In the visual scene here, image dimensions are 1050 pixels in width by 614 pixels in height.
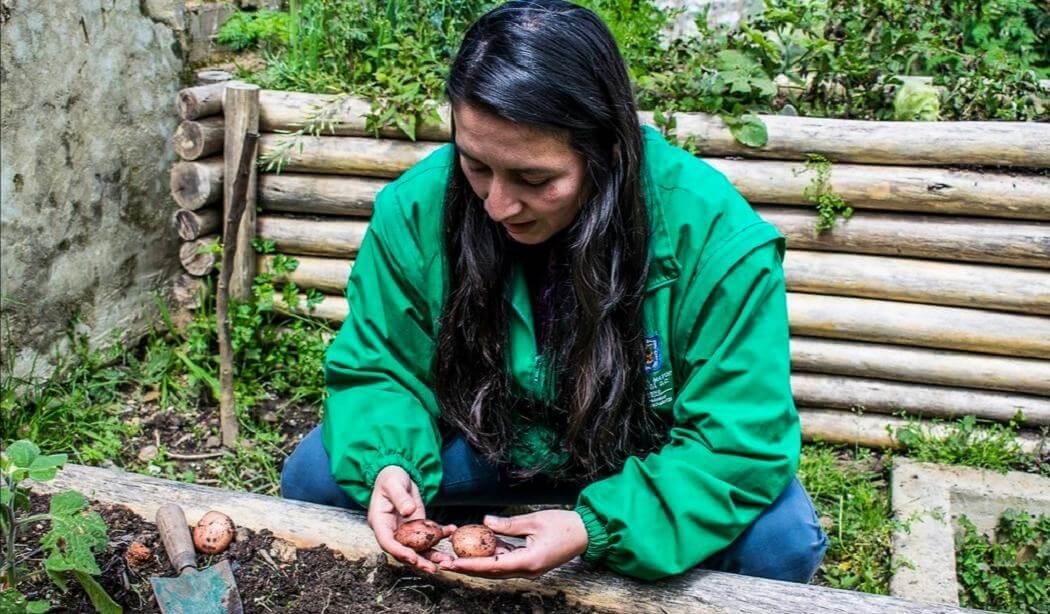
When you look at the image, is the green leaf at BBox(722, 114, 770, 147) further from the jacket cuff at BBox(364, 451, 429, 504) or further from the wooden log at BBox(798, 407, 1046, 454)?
the jacket cuff at BBox(364, 451, 429, 504)

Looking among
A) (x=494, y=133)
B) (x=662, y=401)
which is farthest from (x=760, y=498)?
(x=494, y=133)

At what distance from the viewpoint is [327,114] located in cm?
399

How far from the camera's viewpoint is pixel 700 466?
2074mm

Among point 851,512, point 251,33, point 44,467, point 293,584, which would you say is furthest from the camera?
point 251,33

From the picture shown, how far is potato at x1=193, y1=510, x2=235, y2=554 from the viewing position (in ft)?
7.11

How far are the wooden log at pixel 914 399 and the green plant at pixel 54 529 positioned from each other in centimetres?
271

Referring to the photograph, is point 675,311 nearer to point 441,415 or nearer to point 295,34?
point 441,415

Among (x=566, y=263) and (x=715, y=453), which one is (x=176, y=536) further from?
(x=715, y=453)

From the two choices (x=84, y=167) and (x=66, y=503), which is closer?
(x=66, y=503)

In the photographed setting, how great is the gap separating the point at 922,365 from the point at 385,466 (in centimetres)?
238

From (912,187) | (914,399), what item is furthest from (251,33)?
(914,399)

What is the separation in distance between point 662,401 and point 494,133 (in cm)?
80

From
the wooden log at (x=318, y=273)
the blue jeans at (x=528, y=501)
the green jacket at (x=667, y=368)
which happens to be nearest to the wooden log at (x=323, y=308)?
the wooden log at (x=318, y=273)

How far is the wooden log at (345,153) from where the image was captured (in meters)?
3.95
